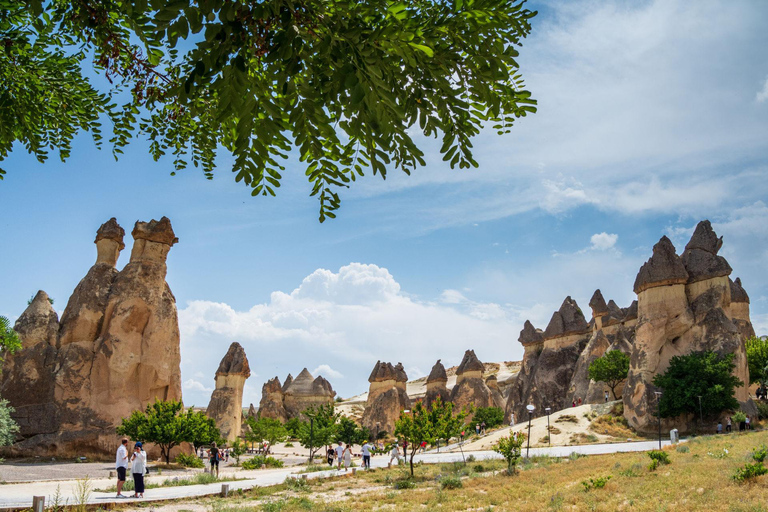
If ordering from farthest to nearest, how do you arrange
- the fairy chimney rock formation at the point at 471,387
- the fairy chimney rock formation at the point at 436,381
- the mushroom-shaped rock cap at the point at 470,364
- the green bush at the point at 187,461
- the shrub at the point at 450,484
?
the fairy chimney rock formation at the point at 436,381 → the mushroom-shaped rock cap at the point at 470,364 → the fairy chimney rock formation at the point at 471,387 → the green bush at the point at 187,461 → the shrub at the point at 450,484

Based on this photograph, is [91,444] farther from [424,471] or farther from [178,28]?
[178,28]

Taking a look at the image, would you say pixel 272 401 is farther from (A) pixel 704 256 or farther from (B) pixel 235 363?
(A) pixel 704 256

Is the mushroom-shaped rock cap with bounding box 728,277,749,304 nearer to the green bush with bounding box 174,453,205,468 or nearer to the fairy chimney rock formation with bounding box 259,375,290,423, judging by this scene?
the green bush with bounding box 174,453,205,468

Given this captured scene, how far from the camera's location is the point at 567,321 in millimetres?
51469

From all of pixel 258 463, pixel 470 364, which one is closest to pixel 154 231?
pixel 258 463

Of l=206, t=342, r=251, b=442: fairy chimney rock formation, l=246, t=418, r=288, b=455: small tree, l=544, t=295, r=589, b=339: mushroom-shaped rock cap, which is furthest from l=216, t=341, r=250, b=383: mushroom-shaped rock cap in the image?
l=544, t=295, r=589, b=339: mushroom-shaped rock cap

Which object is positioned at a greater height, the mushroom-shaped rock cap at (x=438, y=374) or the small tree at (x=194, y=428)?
the mushroom-shaped rock cap at (x=438, y=374)

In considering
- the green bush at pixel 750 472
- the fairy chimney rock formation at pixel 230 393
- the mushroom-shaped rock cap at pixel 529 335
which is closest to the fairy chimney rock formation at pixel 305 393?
the fairy chimney rock formation at pixel 230 393

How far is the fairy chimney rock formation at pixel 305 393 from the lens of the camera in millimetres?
62312

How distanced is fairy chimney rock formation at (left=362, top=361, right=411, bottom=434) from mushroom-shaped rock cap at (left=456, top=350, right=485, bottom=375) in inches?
232

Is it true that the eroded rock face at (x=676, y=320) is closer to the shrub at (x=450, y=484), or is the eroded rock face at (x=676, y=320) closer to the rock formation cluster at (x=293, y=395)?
the shrub at (x=450, y=484)

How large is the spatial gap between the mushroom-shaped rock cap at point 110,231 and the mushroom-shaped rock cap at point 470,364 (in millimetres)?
35527

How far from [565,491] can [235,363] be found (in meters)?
38.0

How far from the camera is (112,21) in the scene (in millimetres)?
4781
